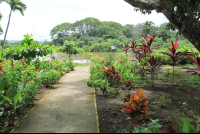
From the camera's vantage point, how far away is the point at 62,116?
275cm

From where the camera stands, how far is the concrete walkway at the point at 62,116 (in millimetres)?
2344

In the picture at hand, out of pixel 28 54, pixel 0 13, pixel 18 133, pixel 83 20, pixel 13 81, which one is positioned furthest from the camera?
pixel 83 20

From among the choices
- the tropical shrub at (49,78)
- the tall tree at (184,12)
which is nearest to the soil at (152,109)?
the tall tree at (184,12)

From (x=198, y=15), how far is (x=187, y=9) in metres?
1.01

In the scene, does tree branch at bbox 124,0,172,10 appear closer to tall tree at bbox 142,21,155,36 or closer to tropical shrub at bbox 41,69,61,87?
tropical shrub at bbox 41,69,61,87

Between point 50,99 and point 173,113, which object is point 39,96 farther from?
point 173,113

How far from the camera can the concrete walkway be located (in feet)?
7.69

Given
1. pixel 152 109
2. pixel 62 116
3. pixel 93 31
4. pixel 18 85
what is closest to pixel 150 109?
pixel 152 109

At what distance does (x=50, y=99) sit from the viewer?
3654mm

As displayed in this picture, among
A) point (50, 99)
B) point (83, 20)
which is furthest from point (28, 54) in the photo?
point (83, 20)

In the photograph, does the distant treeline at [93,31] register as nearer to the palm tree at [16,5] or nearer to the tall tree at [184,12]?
the palm tree at [16,5]

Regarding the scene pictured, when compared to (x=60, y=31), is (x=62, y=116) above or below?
below

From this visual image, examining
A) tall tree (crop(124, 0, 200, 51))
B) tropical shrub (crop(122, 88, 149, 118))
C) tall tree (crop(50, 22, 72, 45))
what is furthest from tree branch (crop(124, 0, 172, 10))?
tall tree (crop(50, 22, 72, 45))

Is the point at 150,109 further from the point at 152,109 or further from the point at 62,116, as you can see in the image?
the point at 62,116
